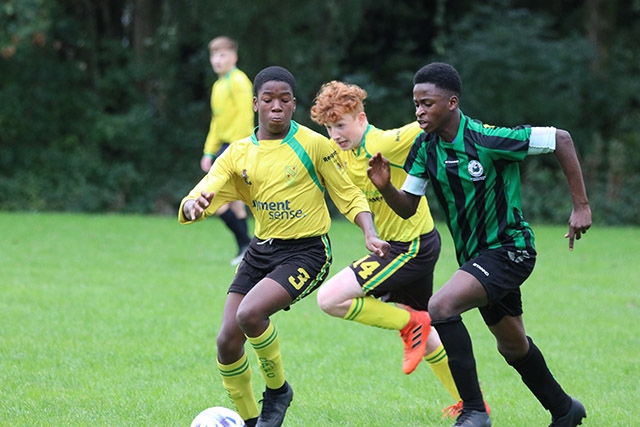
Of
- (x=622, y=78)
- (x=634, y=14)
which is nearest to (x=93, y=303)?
(x=622, y=78)

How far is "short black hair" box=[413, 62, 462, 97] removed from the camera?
474cm

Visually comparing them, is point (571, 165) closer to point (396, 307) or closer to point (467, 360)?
point (467, 360)

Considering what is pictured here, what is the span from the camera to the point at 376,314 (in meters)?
5.79

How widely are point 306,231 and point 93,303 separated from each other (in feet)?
13.2

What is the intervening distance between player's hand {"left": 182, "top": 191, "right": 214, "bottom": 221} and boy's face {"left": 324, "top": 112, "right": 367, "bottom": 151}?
1347 millimetres

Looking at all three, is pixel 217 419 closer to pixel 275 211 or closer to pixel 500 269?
pixel 275 211

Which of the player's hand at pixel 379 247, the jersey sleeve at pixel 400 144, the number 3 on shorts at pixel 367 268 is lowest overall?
the number 3 on shorts at pixel 367 268

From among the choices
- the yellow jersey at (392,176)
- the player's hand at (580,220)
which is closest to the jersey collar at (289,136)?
the yellow jersey at (392,176)

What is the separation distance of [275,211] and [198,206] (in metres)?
0.49

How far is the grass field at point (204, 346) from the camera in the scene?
18.0 feet

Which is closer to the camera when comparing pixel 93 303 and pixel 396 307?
pixel 396 307

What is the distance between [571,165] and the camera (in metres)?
4.66

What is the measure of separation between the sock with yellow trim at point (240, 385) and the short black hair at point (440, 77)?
1.77 m

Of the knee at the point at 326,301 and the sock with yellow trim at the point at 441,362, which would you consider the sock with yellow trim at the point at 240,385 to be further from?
the sock with yellow trim at the point at 441,362
